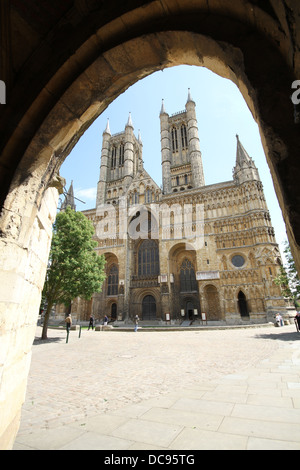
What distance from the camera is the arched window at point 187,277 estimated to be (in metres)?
26.3

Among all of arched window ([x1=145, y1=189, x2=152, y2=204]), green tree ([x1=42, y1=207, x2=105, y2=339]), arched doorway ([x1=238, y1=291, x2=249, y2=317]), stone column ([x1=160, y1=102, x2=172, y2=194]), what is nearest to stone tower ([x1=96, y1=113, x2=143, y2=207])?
arched window ([x1=145, y1=189, x2=152, y2=204])

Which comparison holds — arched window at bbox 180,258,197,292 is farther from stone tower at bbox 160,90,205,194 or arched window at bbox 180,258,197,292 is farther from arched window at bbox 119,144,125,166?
arched window at bbox 119,144,125,166

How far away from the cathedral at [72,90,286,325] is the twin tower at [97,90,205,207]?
104 cm

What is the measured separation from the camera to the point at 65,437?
95.9 inches

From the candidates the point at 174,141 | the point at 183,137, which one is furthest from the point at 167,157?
the point at 183,137

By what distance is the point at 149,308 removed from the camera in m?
27.3

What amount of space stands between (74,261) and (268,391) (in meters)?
11.7

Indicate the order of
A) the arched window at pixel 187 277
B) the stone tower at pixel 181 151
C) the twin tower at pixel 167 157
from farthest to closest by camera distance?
the twin tower at pixel 167 157 → the stone tower at pixel 181 151 → the arched window at pixel 187 277

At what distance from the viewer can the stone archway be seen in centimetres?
166

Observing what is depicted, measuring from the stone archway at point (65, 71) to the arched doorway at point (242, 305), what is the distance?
80.9 ft

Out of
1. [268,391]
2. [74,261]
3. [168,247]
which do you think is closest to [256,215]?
[168,247]

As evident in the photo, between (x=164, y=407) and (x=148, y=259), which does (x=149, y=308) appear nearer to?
(x=148, y=259)

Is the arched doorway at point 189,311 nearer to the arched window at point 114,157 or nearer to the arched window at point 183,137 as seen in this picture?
the arched window at point 183,137

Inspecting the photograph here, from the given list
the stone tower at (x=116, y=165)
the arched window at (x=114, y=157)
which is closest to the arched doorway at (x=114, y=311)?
the stone tower at (x=116, y=165)
